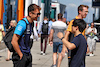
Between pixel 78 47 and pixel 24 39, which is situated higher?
pixel 24 39

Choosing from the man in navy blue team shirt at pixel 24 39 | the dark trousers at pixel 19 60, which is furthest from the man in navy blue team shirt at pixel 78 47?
the dark trousers at pixel 19 60

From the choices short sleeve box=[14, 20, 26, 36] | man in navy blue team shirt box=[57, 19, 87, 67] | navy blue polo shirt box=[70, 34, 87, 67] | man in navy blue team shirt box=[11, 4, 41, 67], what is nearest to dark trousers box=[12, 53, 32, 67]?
man in navy blue team shirt box=[11, 4, 41, 67]

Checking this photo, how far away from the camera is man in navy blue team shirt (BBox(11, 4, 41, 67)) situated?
4.96 m

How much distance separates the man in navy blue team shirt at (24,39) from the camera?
4957mm

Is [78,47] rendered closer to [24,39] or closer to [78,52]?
[78,52]

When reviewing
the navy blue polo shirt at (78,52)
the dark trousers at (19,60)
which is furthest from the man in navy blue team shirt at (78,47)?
the dark trousers at (19,60)

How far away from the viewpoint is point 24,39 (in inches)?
200

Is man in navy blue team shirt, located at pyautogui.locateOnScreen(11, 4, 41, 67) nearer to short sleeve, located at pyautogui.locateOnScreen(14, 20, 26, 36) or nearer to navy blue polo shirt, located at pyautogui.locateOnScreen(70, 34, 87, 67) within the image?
short sleeve, located at pyautogui.locateOnScreen(14, 20, 26, 36)

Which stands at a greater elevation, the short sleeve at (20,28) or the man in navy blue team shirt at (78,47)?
the short sleeve at (20,28)

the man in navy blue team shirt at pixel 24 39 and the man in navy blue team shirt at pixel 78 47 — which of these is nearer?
the man in navy blue team shirt at pixel 24 39

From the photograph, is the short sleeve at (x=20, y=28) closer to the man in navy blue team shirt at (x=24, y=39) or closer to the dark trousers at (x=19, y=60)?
the man in navy blue team shirt at (x=24, y=39)

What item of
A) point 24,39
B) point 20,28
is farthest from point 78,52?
point 20,28

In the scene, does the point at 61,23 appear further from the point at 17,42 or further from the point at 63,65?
the point at 17,42

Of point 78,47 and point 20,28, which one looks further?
point 78,47
